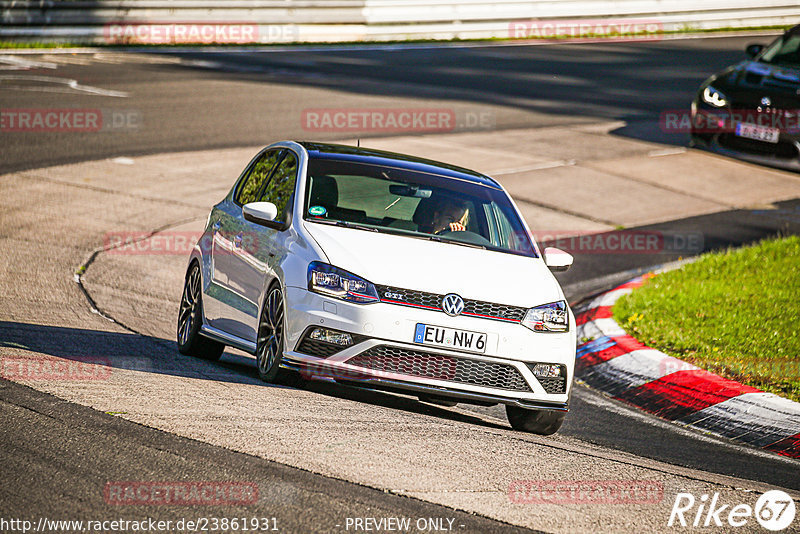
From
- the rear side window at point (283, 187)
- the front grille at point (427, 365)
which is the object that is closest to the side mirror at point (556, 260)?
the front grille at point (427, 365)

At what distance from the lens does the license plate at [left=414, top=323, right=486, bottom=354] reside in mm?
6820

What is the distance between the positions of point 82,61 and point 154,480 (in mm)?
21120

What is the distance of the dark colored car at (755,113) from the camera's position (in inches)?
647

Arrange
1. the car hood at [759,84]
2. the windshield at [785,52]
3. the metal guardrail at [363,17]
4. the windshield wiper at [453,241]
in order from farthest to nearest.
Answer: the metal guardrail at [363,17]
the windshield at [785,52]
the car hood at [759,84]
the windshield wiper at [453,241]

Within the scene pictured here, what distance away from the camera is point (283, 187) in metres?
8.22

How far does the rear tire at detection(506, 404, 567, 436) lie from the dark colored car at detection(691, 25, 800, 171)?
33.9ft

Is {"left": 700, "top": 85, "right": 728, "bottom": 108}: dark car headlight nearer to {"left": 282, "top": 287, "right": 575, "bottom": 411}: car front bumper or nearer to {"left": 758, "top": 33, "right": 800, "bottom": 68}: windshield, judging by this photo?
{"left": 758, "top": 33, "right": 800, "bottom": 68}: windshield

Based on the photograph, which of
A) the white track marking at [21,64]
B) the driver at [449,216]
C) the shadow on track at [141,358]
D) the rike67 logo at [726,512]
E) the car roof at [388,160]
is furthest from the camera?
the white track marking at [21,64]

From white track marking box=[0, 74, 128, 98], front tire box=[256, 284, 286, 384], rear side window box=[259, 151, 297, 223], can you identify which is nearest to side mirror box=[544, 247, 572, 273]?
rear side window box=[259, 151, 297, 223]

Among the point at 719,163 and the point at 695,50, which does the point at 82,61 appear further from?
the point at 695,50

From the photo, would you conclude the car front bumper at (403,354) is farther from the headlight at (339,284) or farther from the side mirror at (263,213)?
the side mirror at (263,213)

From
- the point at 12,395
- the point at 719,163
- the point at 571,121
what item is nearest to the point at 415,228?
the point at 12,395

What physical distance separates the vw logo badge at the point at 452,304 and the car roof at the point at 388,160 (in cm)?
176

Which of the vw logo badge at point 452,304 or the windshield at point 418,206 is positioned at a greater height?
the windshield at point 418,206
